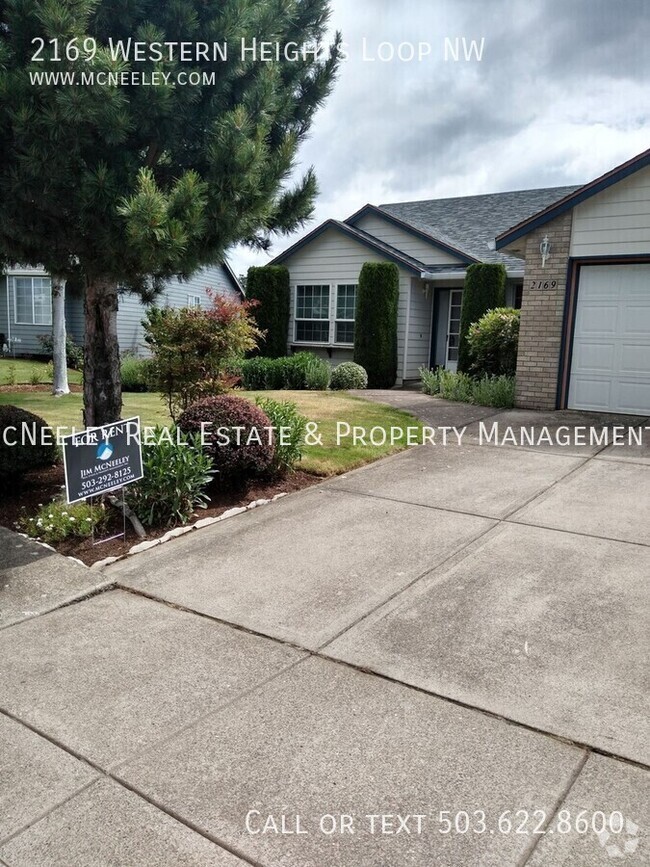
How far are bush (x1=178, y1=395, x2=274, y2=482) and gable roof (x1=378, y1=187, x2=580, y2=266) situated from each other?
11209 millimetres

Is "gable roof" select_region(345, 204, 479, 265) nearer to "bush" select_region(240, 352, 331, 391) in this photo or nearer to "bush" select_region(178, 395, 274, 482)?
"bush" select_region(240, 352, 331, 391)

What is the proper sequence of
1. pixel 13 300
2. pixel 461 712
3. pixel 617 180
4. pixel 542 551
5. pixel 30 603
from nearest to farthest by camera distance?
1. pixel 461 712
2. pixel 30 603
3. pixel 542 551
4. pixel 617 180
5. pixel 13 300

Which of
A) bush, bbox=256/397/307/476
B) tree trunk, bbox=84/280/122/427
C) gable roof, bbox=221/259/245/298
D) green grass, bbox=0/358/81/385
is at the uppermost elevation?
gable roof, bbox=221/259/245/298

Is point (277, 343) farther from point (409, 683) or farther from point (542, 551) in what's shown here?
point (409, 683)

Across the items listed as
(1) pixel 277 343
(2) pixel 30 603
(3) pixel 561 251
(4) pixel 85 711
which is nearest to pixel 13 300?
(1) pixel 277 343

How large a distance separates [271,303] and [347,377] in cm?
392

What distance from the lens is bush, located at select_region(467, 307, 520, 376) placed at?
1227 centimetres

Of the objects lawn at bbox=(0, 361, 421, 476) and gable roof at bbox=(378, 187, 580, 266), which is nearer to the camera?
lawn at bbox=(0, 361, 421, 476)

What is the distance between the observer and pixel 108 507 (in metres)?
5.66

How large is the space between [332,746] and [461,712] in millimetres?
605

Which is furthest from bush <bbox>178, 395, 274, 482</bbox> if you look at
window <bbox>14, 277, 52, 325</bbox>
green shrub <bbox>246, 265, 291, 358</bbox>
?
window <bbox>14, 277, 52, 325</bbox>

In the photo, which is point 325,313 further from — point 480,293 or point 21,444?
point 21,444

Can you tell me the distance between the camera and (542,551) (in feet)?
15.4

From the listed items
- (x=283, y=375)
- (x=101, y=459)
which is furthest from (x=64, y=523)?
(x=283, y=375)
